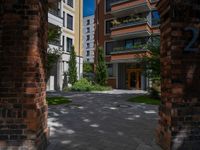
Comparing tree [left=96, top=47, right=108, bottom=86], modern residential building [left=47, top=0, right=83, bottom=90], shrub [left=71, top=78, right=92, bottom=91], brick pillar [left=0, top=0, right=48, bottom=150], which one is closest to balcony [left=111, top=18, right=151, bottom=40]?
tree [left=96, top=47, right=108, bottom=86]

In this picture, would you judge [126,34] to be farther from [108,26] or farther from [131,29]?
[108,26]

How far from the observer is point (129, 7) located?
28.8 m

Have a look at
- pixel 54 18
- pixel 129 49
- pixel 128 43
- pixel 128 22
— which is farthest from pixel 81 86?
pixel 128 22

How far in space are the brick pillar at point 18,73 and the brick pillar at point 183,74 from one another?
2573 mm

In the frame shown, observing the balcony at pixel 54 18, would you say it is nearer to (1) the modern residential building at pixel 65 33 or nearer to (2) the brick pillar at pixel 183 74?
(1) the modern residential building at pixel 65 33

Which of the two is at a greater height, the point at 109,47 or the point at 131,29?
the point at 131,29

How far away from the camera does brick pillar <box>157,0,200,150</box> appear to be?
176 inches

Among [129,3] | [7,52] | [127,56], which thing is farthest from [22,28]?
[129,3]

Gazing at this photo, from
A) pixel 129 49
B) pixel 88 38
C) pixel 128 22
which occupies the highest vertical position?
pixel 88 38

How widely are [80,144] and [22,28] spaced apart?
9.33 feet

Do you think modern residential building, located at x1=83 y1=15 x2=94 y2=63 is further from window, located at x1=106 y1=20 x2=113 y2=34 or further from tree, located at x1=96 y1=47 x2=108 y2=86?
tree, located at x1=96 y1=47 x2=108 y2=86

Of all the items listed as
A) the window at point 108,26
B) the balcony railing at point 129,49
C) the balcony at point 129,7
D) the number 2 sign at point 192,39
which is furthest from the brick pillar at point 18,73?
the window at point 108,26

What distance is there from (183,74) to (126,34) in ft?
81.2

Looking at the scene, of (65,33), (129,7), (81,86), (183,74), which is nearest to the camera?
(183,74)
